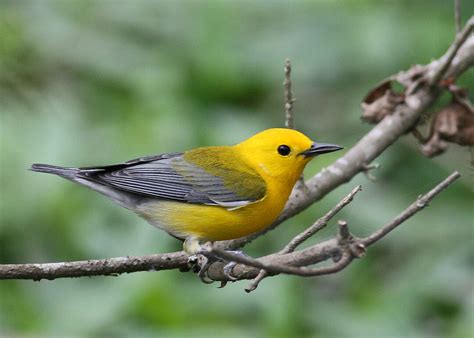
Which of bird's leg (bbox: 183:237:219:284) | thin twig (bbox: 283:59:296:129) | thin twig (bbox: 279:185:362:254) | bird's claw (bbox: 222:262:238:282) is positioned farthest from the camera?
thin twig (bbox: 283:59:296:129)

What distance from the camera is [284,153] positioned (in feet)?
14.2

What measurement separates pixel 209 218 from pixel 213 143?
74.3 inches

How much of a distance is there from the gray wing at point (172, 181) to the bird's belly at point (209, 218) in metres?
0.04

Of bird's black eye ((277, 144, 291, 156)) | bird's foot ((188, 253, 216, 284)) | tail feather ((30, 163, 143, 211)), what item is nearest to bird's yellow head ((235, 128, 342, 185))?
bird's black eye ((277, 144, 291, 156))

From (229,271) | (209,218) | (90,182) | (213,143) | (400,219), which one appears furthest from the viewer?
(213,143)

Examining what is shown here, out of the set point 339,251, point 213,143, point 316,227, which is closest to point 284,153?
point 316,227

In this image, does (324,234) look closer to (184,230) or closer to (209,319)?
(209,319)

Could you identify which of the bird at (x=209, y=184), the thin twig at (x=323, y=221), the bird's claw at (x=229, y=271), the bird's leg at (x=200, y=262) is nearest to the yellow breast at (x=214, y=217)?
the bird at (x=209, y=184)

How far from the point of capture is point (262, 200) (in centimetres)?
411

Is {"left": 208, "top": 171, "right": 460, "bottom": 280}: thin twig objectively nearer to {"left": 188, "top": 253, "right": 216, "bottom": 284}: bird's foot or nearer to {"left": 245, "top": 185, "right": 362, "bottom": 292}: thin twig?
{"left": 245, "top": 185, "right": 362, "bottom": 292}: thin twig

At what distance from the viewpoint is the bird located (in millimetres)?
4047

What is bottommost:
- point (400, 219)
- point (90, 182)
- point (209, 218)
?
point (400, 219)

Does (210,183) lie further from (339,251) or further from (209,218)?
(339,251)

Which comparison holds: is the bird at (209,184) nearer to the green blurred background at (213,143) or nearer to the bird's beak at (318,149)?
the bird's beak at (318,149)
